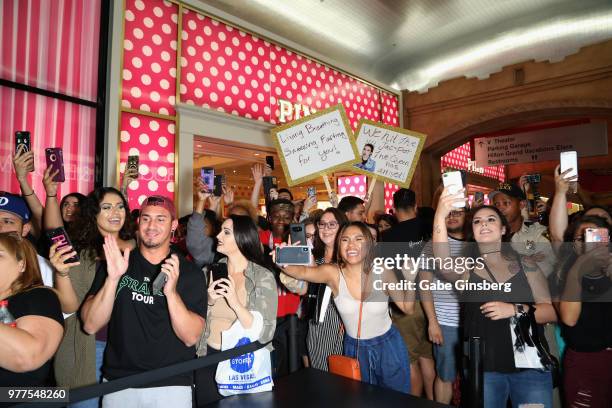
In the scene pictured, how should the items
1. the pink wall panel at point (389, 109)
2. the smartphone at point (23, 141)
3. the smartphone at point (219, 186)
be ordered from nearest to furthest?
1. the smartphone at point (23, 141)
2. the smartphone at point (219, 186)
3. the pink wall panel at point (389, 109)

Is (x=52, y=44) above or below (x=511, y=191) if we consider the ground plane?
above

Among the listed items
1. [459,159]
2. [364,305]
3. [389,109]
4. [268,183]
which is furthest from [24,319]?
[459,159]

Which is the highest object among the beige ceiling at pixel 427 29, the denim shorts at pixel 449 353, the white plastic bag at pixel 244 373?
the beige ceiling at pixel 427 29

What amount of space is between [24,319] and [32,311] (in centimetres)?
3

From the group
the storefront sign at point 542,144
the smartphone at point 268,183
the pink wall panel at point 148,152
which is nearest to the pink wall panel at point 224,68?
the pink wall panel at point 148,152

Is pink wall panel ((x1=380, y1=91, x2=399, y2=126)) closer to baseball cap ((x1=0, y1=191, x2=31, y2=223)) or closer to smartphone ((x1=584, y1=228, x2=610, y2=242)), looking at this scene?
smartphone ((x1=584, y1=228, x2=610, y2=242))

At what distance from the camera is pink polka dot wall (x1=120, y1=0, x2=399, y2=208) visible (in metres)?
4.13

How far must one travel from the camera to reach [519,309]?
6.86 feet

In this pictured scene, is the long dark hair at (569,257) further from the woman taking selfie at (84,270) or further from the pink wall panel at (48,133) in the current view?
the pink wall panel at (48,133)

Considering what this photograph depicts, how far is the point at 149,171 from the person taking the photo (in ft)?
13.8

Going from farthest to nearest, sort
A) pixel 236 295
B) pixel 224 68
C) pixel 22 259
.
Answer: pixel 224 68 → pixel 236 295 → pixel 22 259

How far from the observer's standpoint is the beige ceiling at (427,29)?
16.8 ft

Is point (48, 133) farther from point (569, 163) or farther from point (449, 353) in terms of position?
point (569, 163)

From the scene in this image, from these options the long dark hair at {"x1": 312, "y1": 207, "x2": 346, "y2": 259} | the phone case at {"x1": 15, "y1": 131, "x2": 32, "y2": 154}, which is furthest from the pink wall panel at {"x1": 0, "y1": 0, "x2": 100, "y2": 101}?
the long dark hair at {"x1": 312, "y1": 207, "x2": 346, "y2": 259}
